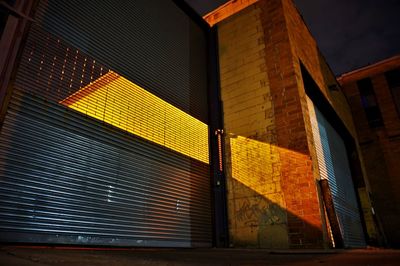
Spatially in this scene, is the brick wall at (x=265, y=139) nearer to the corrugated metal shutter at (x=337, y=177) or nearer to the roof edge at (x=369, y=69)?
the corrugated metal shutter at (x=337, y=177)

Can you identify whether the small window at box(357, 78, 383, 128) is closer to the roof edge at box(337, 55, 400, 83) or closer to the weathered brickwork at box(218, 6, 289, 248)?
the roof edge at box(337, 55, 400, 83)

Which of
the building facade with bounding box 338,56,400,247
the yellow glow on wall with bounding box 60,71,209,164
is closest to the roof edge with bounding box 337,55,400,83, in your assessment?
the building facade with bounding box 338,56,400,247

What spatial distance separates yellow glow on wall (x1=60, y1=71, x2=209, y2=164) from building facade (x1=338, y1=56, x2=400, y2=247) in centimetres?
1098

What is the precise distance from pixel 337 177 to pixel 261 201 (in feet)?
15.5

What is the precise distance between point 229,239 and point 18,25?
648 cm

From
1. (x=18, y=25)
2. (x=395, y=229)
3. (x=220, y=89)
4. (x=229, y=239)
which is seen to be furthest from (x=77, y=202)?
(x=395, y=229)

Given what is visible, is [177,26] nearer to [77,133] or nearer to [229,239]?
[77,133]

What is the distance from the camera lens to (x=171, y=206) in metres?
6.19

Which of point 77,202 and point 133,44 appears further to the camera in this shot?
point 133,44

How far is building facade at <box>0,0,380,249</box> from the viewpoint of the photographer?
13.8ft

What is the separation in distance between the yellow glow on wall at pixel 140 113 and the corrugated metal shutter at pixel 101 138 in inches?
1.0

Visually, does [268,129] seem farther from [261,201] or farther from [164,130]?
[164,130]

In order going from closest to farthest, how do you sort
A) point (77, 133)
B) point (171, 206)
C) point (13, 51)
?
point (13, 51), point (77, 133), point (171, 206)

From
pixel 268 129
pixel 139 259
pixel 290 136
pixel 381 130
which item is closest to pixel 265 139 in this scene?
pixel 268 129
